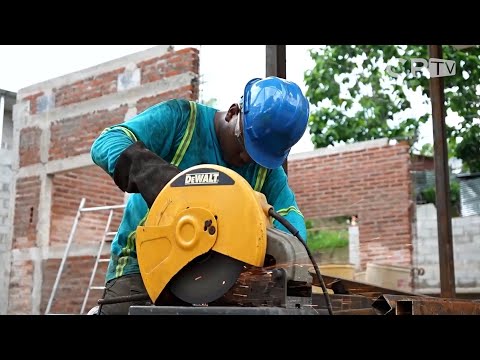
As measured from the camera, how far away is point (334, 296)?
2184 millimetres

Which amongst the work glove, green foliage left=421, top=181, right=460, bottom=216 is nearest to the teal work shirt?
the work glove

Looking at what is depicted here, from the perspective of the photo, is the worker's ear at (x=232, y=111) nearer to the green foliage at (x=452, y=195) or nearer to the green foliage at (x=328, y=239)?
the green foliage at (x=452, y=195)

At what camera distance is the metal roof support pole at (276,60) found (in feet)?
11.8

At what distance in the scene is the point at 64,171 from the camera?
9250mm

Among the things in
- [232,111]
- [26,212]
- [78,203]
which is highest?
[78,203]

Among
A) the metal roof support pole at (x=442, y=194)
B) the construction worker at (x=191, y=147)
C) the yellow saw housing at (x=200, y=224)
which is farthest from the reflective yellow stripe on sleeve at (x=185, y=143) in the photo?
the metal roof support pole at (x=442, y=194)

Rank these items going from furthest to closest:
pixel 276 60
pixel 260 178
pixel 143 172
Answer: pixel 276 60 < pixel 260 178 < pixel 143 172

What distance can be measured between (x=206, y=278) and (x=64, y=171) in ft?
26.1

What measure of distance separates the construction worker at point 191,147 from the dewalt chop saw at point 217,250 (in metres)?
0.13

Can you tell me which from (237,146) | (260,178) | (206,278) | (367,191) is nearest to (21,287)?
(367,191)

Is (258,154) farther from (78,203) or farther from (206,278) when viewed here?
(78,203)

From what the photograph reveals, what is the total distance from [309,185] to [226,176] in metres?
10.0

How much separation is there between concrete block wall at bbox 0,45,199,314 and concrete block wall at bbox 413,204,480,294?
4852mm
